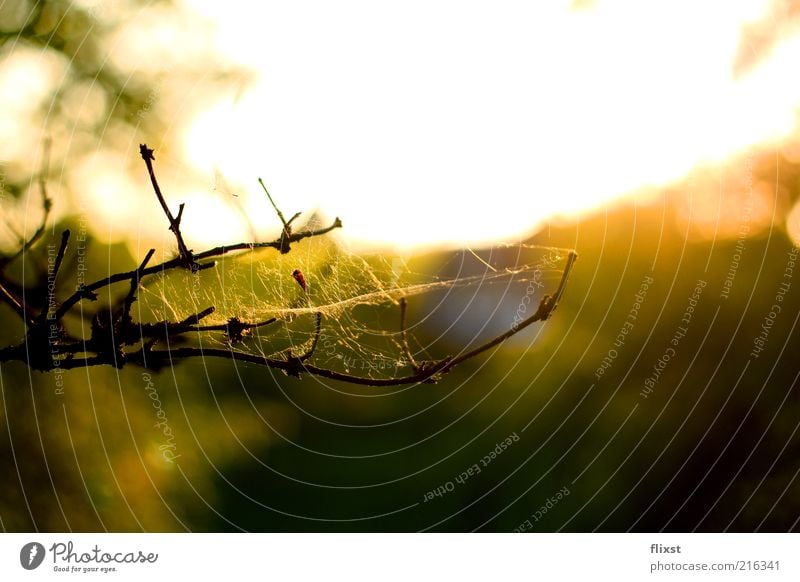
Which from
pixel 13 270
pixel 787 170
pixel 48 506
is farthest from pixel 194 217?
pixel 787 170

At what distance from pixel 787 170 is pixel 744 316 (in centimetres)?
61

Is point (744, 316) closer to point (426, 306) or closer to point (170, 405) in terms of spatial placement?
point (426, 306)

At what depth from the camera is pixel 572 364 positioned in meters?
2.21

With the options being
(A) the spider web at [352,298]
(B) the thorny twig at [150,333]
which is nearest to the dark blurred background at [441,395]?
(A) the spider web at [352,298]

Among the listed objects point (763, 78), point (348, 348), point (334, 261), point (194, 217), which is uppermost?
point (763, 78)

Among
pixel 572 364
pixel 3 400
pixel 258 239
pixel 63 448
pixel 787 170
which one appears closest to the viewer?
pixel 258 239

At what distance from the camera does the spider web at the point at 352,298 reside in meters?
1.18
